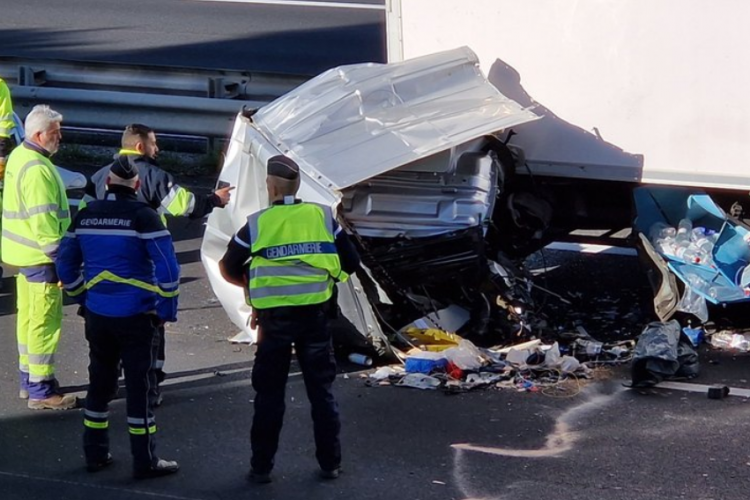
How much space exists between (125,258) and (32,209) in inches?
44.6

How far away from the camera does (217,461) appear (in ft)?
20.3

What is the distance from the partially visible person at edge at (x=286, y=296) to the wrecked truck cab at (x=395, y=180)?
1.56 m

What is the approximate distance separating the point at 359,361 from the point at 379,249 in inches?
28.1

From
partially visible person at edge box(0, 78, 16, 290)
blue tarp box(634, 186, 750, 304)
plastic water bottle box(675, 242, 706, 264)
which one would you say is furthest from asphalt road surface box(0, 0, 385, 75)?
plastic water bottle box(675, 242, 706, 264)

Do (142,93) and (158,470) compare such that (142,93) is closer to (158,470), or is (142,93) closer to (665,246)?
(665,246)

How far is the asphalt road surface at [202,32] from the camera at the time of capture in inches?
690

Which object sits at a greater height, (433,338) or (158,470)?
(433,338)

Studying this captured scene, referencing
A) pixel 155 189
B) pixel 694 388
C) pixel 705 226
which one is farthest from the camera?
pixel 705 226

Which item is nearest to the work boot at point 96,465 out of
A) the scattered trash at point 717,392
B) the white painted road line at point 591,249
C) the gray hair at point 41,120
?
the gray hair at point 41,120

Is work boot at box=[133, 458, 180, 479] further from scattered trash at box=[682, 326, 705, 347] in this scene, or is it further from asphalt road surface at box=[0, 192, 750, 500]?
scattered trash at box=[682, 326, 705, 347]

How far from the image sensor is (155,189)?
6.83m

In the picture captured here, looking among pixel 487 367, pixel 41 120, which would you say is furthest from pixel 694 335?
pixel 41 120

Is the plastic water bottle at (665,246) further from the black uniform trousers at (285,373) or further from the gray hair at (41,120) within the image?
the gray hair at (41,120)

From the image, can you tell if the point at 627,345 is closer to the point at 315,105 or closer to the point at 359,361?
the point at 359,361
